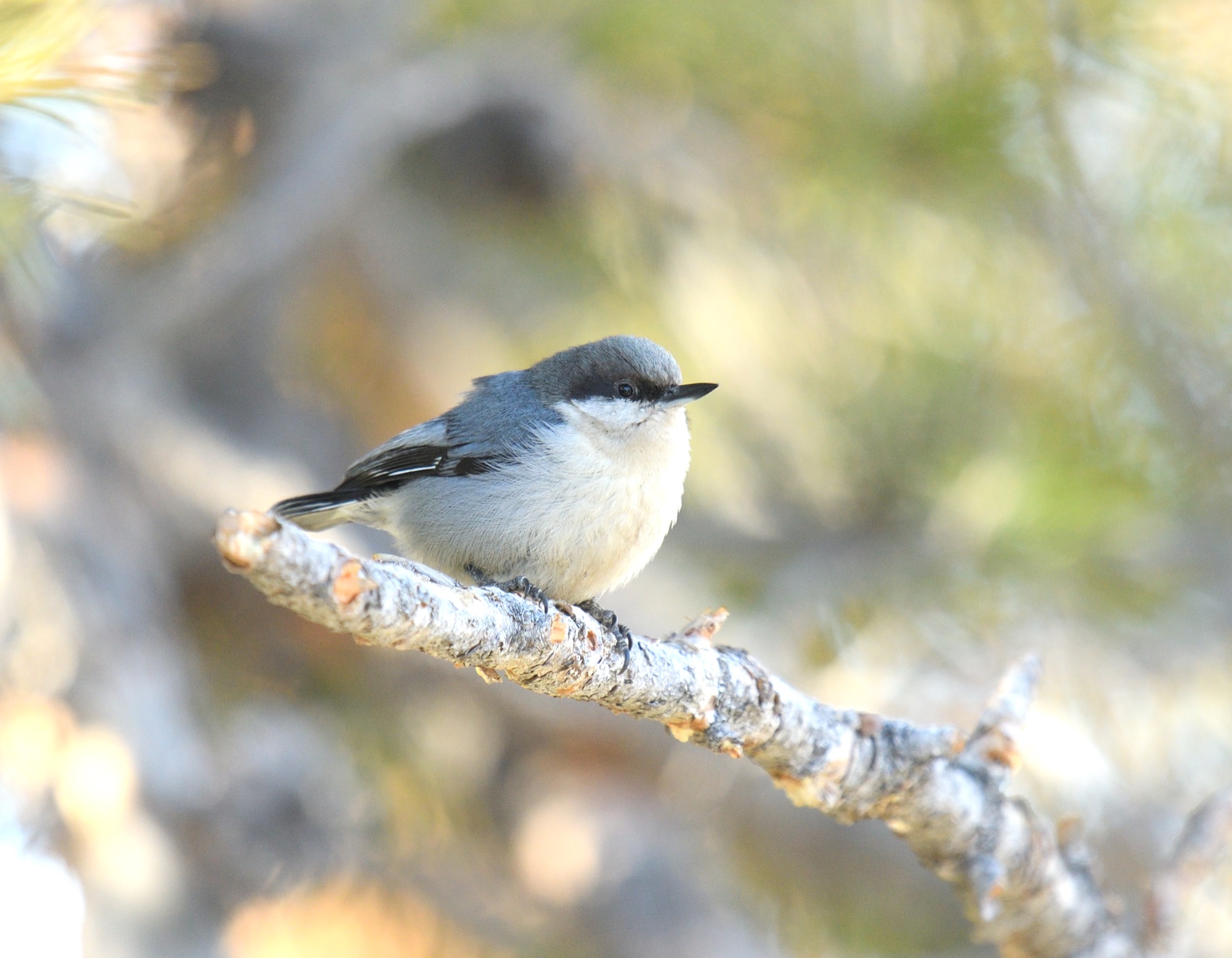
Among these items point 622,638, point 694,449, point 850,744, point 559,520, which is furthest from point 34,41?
point 694,449

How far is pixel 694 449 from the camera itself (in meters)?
3.56

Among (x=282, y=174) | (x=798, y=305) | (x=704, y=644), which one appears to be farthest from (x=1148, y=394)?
(x=282, y=174)

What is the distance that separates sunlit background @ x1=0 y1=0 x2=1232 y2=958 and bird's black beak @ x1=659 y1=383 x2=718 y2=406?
70cm

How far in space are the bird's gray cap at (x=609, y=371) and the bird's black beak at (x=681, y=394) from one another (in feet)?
0.07

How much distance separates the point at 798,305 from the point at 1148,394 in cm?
97

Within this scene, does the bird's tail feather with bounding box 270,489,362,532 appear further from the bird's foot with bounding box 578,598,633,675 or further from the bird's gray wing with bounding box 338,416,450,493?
the bird's foot with bounding box 578,598,633,675

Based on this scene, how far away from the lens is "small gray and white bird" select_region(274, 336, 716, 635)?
2.16 metres

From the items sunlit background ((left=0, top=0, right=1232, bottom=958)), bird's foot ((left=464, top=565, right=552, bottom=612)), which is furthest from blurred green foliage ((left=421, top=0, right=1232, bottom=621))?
bird's foot ((left=464, top=565, right=552, bottom=612))

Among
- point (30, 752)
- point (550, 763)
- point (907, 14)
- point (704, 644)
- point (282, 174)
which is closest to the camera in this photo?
point (704, 644)

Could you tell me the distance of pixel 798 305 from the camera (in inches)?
122

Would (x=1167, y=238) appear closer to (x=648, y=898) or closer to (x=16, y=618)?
(x=648, y=898)

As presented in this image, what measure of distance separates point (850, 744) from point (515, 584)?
69cm

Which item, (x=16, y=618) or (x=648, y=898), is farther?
(x=648, y=898)

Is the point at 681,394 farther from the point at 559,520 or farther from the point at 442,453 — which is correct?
the point at 442,453
